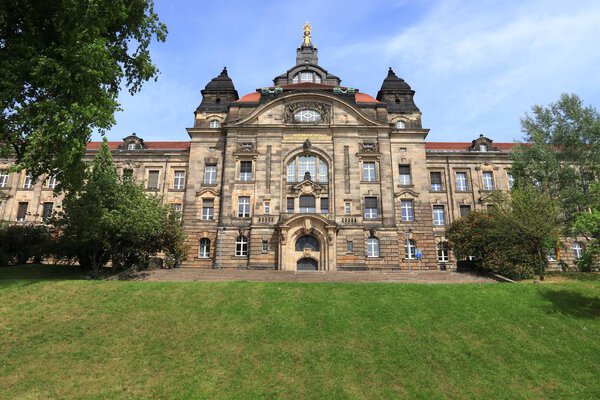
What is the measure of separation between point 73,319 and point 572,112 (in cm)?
3834

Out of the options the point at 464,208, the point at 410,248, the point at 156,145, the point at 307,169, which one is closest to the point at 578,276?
the point at 410,248

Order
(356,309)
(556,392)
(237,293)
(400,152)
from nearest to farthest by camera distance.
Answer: (556,392) → (356,309) → (237,293) → (400,152)

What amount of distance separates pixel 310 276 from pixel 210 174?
1662cm

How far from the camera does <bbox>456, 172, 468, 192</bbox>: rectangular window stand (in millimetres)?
44631

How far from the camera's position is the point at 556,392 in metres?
13.7

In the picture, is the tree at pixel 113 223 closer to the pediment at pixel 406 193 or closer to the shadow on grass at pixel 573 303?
the pediment at pixel 406 193

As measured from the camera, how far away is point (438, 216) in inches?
1710

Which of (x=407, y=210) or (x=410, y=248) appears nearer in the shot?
(x=410, y=248)

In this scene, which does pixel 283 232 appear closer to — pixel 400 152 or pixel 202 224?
pixel 202 224

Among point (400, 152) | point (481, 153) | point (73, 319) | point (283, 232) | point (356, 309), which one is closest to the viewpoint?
point (73, 319)

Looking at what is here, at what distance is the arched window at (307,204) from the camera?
38.4m

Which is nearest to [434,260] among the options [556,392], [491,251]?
[491,251]

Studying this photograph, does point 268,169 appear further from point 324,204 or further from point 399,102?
point 399,102

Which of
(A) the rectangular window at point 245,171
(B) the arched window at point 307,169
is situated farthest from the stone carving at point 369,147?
(A) the rectangular window at point 245,171
